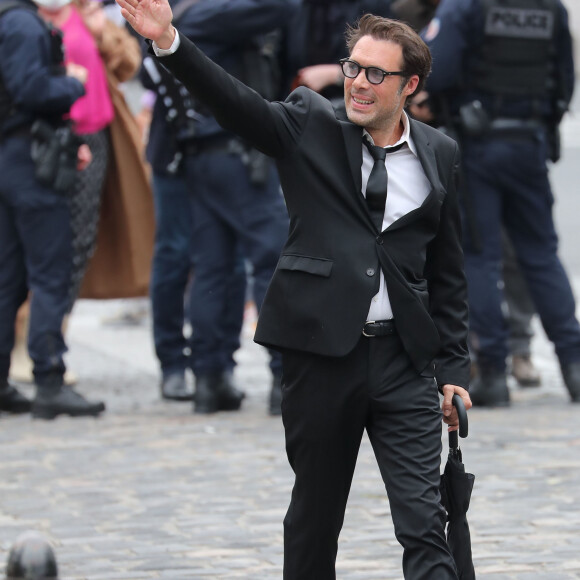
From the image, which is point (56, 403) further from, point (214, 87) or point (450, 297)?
point (214, 87)

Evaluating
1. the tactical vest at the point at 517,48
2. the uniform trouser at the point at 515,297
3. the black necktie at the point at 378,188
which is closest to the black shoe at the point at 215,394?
the uniform trouser at the point at 515,297

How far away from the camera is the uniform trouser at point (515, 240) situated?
7.73 m

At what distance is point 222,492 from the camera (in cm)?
609

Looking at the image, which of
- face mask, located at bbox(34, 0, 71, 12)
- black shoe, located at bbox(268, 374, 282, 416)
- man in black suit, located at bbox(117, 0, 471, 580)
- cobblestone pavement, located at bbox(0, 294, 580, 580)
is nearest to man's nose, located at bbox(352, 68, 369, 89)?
man in black suit, located at bbox(117, 0, 471, 580)

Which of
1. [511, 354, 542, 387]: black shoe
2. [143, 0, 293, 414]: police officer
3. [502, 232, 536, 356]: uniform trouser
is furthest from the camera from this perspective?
[502, 232, 536, 356]: uniform trouser

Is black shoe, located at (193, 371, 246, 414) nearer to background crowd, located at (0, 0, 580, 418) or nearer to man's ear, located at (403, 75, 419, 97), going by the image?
background crowd, located at (0, 0, 580, 418)

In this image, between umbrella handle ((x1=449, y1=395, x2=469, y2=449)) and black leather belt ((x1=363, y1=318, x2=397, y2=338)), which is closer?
black leather belt ((x1=363, y1=318, x2=397, y2=338))

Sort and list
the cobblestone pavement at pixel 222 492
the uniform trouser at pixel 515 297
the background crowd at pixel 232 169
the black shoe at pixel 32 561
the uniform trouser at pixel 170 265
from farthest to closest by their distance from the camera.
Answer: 1. the uniform trouser at pixel 515 297
2. the uniform trouser at pixel 170 265
3. the background crowd at pixel 232 169
4. the cobblestone pavement at pixel 222 492
5. the black shoe at pixel 32 561

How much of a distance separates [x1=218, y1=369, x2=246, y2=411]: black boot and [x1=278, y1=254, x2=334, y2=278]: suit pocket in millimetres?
3844

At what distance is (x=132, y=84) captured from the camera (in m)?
26.5

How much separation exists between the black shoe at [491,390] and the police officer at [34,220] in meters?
1.89

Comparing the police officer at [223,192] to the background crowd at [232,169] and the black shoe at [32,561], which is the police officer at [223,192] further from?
the black shoe at [32,561]

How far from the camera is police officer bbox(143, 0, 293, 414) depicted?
734 cm

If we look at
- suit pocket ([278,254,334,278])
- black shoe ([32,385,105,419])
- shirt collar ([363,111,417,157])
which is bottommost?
black shoe ([32,385,105,419])
